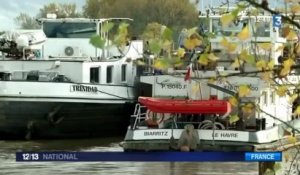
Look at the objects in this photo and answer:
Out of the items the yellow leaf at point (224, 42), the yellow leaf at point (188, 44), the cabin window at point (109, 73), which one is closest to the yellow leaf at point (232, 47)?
the yellow leaf at point (224, 42)

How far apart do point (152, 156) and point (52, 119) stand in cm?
1727

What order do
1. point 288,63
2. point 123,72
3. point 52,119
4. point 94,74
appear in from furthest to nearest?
point 123,72 → point 94,74 → point 52,119 → point 288,63

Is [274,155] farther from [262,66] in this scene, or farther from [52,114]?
[52,114]

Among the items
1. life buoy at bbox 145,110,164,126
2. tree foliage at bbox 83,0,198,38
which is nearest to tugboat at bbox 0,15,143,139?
life buoy at bbox 145,110,164,126

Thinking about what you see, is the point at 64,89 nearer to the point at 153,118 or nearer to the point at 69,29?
the point at 69,29

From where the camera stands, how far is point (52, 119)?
76.1 feet

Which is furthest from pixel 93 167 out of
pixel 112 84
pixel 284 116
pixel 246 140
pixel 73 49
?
pixel 73 49

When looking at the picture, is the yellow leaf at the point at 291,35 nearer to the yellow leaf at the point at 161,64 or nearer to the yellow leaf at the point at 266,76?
the yellow leaf at the point at 266,76

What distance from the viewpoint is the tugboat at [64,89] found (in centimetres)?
2278

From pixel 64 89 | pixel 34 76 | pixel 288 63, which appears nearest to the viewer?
pixel 288 63

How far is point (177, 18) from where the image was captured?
60688 millimetres

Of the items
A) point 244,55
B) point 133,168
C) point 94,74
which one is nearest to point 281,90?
point 244,55

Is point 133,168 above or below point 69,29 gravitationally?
below

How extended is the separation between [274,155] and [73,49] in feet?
70.4
